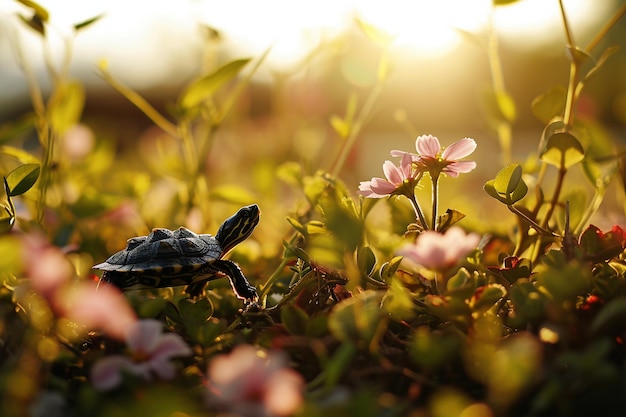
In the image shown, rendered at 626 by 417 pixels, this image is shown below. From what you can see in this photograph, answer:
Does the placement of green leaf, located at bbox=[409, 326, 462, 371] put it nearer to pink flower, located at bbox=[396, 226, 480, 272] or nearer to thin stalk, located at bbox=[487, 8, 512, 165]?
pink flower, located at bbox=[396, 226, 480, 272]

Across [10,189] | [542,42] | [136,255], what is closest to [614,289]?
[136,255]

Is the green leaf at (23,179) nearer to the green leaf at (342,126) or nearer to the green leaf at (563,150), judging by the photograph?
the green leaf at (342,126)

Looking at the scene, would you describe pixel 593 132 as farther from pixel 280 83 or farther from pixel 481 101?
pixel 280 83

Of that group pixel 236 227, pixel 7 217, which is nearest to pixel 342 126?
pixel 236 227

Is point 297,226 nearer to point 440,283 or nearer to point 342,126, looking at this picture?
point 440,283

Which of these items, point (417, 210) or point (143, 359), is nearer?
point (143, 359)

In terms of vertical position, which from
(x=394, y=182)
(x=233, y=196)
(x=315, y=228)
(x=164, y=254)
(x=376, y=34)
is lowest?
(x=233, y=196)

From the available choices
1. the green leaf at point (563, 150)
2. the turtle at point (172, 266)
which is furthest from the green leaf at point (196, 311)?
the green leaf at point (563, 150)
